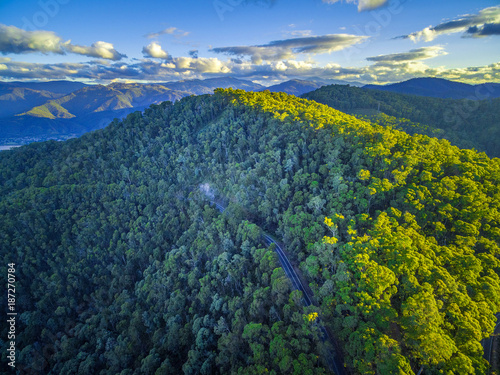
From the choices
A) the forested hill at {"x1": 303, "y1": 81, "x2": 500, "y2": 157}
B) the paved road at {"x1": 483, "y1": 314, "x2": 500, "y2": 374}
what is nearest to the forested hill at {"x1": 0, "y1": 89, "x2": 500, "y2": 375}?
the paved road at {"x1": 483, "y1": 314, "x2": 500, "y2": 374}

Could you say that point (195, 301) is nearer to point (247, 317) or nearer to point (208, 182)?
point (247, 317)

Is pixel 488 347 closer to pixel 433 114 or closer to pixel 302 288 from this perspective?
pixel 302 288

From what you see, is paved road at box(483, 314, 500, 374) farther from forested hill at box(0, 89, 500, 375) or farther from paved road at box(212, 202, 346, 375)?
paved road at box(212, 202, 346, 375)

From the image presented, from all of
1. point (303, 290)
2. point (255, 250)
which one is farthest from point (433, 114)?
point (303, 290)

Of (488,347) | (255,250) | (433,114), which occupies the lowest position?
(488,347)

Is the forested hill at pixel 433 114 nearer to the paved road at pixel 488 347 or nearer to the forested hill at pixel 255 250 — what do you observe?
the forested hill at pixel 255 250

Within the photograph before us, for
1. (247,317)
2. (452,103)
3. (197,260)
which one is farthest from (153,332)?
(452,103)

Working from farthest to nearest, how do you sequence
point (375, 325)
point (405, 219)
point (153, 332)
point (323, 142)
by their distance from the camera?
point (323, 142) → point (153, 332) → point (405, 219) → point (375, 325)
